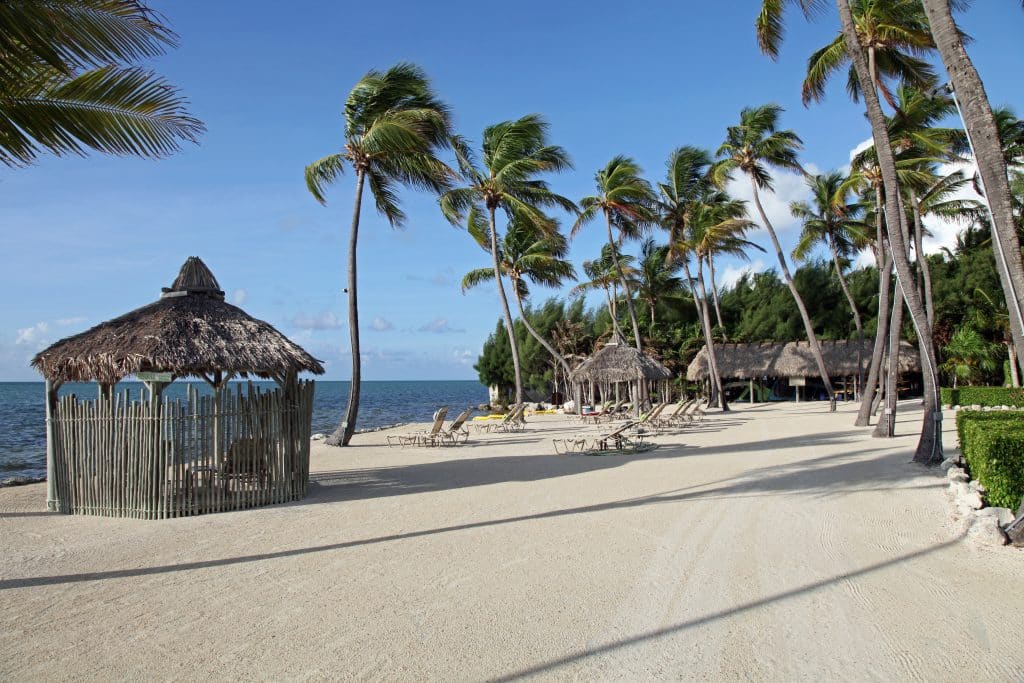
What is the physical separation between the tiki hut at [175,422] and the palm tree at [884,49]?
1455 centimetres

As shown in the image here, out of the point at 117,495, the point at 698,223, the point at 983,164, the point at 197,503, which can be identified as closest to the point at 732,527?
the point at 983,164

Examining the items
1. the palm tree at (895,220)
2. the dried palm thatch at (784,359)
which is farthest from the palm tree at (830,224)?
the palm tree at (895,220)

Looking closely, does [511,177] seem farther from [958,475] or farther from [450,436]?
[958,475]

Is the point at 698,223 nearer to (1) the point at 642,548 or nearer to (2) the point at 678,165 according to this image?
(2) the point at 678,165

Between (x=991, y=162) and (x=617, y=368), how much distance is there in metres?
18.3

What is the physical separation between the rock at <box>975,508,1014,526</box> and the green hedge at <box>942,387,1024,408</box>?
16641 mm

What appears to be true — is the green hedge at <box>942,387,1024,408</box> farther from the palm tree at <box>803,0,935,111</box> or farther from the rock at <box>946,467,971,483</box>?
the rock at <box>946,467,971,483</box>

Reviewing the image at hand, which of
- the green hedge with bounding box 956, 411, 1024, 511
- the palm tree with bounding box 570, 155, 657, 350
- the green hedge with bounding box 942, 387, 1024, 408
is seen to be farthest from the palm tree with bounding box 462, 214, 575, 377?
the green hedge with bounding box 956, 411, 1024, 511

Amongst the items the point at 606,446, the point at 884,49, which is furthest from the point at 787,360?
the point at 606,446

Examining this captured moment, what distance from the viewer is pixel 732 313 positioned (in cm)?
4103

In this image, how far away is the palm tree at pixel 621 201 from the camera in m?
27.8

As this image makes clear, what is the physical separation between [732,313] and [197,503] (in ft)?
121

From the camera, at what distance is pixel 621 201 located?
28312 mm

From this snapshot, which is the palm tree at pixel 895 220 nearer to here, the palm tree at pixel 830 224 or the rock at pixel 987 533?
the rock at pixel 987 533
